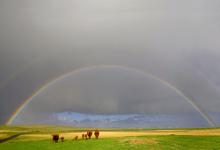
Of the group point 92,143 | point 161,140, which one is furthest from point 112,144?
point 161,140

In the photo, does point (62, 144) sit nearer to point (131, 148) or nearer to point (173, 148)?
point (131, 148)

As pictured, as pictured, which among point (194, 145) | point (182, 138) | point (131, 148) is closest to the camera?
point (131, 148)


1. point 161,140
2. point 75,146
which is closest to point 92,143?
point 75,146

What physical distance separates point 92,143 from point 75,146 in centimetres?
292

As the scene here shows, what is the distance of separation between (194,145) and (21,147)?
2932 cm

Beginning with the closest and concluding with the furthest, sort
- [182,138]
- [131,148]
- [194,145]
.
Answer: [131,148] → [194,145] → [182,138]

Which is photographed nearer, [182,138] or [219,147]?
[219,147]

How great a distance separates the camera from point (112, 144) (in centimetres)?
6178

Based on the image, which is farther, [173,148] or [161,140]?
[161,140]

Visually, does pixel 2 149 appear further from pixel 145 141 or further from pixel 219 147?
pixel 219 147

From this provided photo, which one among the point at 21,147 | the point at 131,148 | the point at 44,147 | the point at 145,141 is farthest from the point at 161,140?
the point at 21,147

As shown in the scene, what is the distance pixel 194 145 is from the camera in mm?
62750

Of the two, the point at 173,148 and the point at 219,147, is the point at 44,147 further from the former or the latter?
the point at 219,147

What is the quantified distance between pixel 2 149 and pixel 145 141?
952 inches
